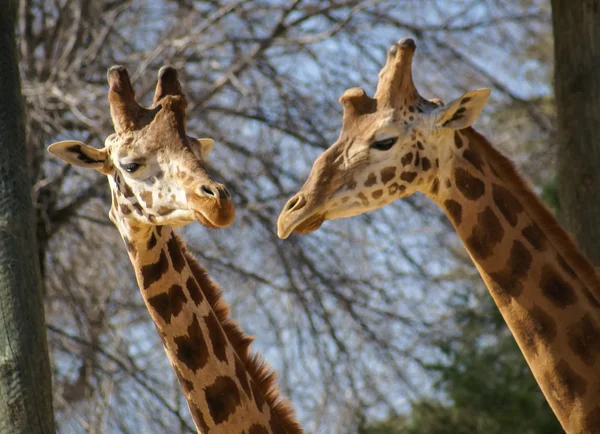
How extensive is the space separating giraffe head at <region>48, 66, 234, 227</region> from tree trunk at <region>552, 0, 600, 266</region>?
234 cm

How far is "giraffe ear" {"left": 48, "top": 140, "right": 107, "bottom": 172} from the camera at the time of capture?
524 centimetres

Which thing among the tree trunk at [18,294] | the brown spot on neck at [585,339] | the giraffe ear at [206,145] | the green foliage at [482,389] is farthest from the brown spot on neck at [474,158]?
the green foliage at [482,389]

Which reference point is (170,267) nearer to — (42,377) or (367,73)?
(42,377)

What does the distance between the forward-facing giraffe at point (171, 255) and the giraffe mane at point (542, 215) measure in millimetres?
1267

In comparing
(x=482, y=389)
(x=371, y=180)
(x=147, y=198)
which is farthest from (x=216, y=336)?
(x=482, y=389)

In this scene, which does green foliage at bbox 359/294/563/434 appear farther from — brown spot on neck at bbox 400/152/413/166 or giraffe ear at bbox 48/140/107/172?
giraffe ear at bbox 48/140/107/172

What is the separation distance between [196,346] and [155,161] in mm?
815

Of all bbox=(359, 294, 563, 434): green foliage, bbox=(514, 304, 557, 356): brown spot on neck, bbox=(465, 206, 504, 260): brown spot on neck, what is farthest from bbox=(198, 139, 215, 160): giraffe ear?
bbox=(359, 294, 563, 434): green foliage

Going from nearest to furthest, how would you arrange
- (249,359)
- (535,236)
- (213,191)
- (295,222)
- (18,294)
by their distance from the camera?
(213,191) < (295,222) < (18,294) < (535,236) < (249,359)

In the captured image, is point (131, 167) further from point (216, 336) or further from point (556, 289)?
point (556, 289)

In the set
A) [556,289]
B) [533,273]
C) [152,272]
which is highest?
[152,272]

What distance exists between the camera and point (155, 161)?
5012mm

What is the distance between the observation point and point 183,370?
514 centimetres

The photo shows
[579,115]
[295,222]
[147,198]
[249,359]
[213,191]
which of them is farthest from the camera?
[579,115]
